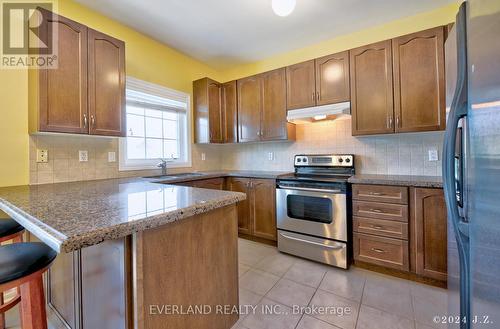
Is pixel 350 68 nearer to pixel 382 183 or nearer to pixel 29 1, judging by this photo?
pixel 382 183

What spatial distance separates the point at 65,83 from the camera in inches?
69.2

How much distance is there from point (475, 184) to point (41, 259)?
176 centimetres

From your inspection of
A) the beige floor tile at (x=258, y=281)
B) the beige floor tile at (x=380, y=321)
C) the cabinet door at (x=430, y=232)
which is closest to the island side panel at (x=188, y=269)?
the beige floor tile at (x=258, y=281)

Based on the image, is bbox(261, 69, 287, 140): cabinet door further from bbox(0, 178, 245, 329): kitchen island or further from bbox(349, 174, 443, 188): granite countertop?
bbox(0, 178, 245, 329): kitchen island

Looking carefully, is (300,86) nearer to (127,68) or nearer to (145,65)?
(145,65)

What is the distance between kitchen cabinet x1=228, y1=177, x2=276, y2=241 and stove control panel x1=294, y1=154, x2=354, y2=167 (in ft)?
1.82

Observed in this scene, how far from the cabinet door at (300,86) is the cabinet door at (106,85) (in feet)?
6.22

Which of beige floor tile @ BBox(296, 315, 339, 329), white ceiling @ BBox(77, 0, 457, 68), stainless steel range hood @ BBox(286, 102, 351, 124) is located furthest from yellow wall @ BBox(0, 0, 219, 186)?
beige floor tile @ BBox(296, 315, 339, 329)

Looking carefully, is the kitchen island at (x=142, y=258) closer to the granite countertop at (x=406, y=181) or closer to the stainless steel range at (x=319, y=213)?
the stainless steel range at (x=319, y=213)

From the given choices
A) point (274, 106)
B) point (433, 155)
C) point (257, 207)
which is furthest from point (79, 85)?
point (433, 155)

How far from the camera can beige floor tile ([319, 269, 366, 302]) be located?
1.81 m

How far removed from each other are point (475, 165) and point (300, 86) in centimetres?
Result: 222

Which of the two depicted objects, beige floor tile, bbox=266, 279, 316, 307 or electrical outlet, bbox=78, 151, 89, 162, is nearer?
beige floor tile, bbox=266, 279, 316, 307

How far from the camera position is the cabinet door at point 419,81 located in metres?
1.98
